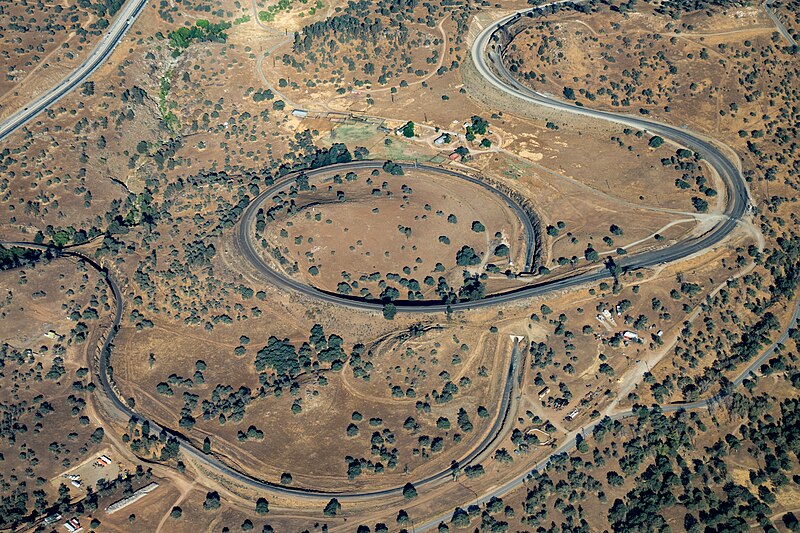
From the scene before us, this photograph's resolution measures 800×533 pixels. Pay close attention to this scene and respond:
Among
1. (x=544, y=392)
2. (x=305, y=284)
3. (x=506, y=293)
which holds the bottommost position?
(x=544, y=392)

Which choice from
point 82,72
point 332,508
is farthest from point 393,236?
point 82,72

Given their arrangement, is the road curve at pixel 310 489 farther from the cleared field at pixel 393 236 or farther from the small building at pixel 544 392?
the cleared field at pixel 393 236

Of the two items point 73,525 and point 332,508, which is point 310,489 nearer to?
point 332,508

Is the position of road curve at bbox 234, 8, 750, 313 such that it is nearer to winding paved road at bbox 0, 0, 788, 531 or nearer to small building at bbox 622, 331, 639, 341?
winding paved road at bbox 0, 0, 788, 531

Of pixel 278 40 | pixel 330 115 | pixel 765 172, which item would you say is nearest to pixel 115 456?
pixel 330 115

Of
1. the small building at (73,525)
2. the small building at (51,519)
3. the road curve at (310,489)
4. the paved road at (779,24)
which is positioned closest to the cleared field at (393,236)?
the road curve at (310,489)

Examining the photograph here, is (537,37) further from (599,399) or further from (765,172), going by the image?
(599,399)

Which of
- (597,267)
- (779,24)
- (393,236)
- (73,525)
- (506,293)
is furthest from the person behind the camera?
(779,24)

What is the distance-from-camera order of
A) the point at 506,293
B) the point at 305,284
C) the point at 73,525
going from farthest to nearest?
the point at 305,284
the point at 506,293
the point at 73,525
